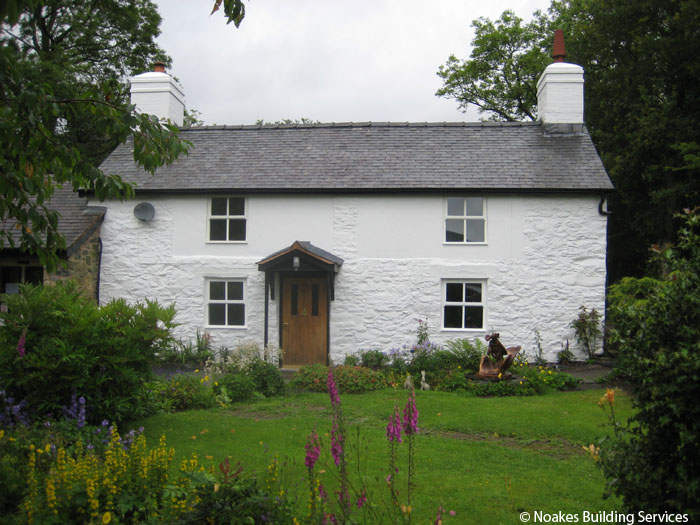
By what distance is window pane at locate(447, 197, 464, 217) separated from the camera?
1452cm

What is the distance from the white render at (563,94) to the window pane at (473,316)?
5807 mm

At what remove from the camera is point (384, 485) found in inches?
223

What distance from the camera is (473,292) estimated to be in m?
14.4

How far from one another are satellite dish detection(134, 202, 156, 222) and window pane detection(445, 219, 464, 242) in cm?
770

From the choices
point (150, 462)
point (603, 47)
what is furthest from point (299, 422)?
point (603, 47)

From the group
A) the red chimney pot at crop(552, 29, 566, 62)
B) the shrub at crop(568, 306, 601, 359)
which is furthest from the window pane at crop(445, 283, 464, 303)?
the red chimney pot at crop(552, 29, 566, 62)

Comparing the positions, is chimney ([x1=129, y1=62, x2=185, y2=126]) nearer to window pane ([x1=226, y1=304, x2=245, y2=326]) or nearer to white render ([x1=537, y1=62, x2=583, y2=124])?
window pane ([x1=226, y1=304, x2=245, y2=326])

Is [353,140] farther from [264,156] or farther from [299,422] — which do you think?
[299,422]

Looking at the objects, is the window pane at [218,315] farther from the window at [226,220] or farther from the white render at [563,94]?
the white render at [563,94]

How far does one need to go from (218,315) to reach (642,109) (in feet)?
50.5

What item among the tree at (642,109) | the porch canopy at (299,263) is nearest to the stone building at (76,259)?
the porch canopy at (299,263)

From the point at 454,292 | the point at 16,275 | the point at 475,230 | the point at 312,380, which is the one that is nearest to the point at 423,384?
the point at 312,380

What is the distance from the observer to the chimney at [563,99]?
15.5m

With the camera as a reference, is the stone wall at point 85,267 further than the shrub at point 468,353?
Yes
